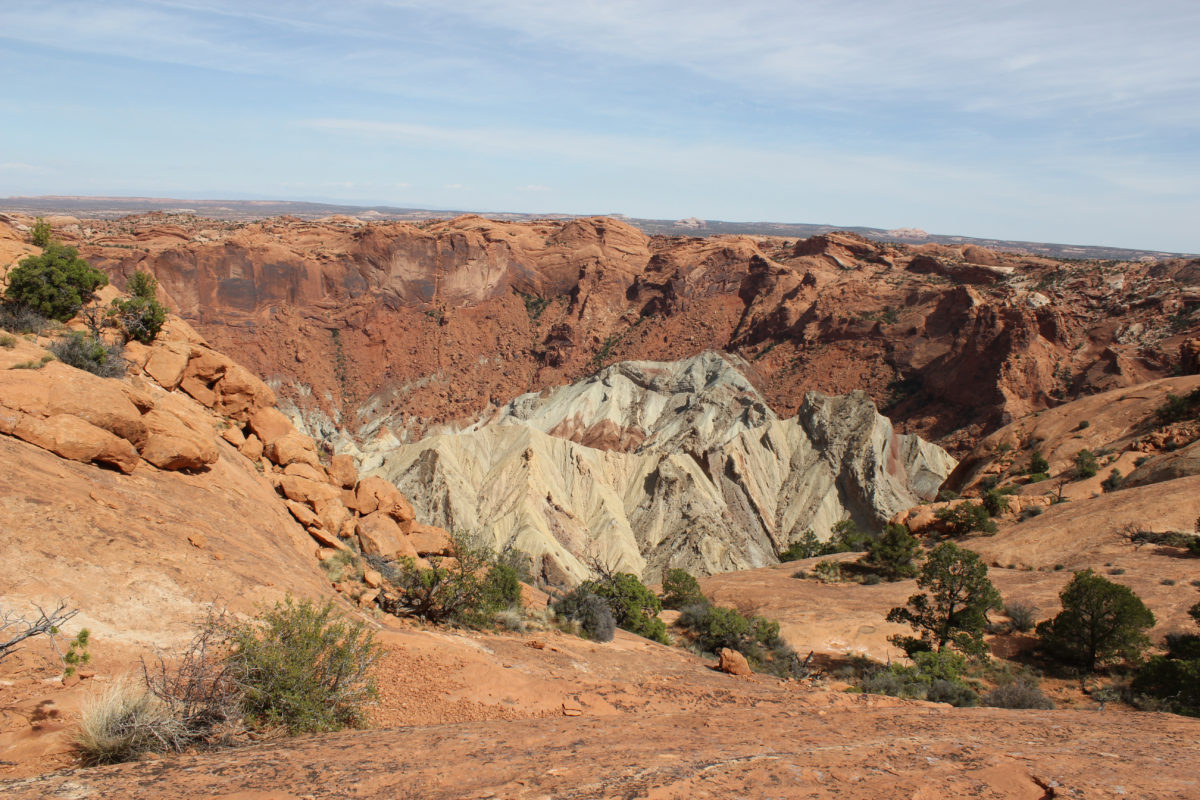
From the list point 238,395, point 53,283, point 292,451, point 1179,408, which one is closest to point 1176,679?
point 292,451

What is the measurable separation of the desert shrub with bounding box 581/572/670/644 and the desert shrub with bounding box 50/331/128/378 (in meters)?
11.5

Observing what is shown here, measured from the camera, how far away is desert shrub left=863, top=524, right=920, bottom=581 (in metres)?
26.6

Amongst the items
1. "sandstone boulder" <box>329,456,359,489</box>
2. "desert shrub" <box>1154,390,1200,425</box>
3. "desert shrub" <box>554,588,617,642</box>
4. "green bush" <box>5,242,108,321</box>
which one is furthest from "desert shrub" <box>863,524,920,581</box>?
"green bush" <box>5,242,108,321</box>

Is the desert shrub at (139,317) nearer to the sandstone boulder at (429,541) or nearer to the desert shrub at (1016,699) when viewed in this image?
the sandstone boulder at (429,541)

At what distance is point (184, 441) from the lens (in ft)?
39.9

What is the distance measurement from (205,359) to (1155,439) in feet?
122

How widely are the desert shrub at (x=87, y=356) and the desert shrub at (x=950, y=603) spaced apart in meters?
19.6

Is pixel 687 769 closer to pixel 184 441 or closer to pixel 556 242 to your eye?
pixel 184 441

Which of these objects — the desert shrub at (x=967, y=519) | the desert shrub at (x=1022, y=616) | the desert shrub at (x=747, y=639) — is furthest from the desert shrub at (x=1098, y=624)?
the desert shrub at (x=967, y=519)

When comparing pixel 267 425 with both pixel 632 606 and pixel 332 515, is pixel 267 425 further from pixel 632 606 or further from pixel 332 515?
pixel 632 606

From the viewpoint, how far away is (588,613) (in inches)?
601

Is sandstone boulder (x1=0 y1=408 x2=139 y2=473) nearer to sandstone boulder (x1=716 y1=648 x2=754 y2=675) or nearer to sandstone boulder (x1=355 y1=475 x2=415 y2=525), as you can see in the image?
sandstone boulder (x1=355 y1=475 x2=415 y2=525)

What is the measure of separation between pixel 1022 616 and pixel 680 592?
35.0 ft

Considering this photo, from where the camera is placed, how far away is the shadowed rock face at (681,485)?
138ft
